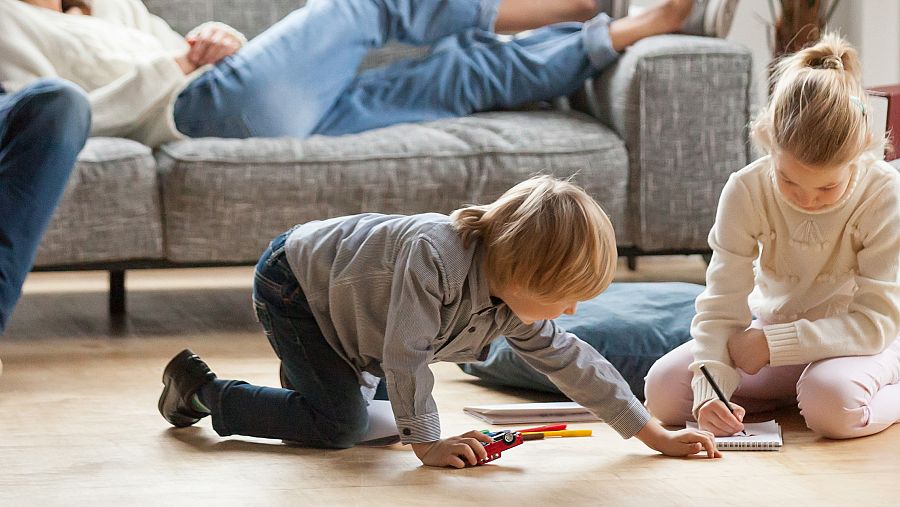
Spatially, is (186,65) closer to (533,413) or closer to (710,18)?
(710,18)

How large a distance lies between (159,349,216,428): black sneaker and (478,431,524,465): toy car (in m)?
0.41

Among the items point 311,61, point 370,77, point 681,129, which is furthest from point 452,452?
point 370,77

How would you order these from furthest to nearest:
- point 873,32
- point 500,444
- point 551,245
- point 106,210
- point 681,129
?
point 873,32 < point 681,129 < point 106,210 < point 500,444 < point 551,245

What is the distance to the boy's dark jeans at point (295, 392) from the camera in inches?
61.2

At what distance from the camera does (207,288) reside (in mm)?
3088

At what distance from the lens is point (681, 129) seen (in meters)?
2.46

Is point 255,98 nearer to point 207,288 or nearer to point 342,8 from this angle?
point 342,8

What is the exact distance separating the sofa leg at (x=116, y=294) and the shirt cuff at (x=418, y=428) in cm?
145

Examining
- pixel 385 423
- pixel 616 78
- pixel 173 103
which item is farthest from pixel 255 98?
pixel 385 423

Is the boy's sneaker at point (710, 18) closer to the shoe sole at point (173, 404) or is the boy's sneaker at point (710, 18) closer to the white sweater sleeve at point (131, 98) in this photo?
the white sweater sleeve at point (131, 98)

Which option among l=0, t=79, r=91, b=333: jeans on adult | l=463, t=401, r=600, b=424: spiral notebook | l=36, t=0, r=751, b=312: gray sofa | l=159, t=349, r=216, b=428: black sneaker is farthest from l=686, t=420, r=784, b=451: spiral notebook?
l=0, t=79, r=91, b=333: jeans on adult

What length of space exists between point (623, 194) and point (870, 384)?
94cm

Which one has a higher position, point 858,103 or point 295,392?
point 858,103

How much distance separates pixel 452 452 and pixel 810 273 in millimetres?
587
